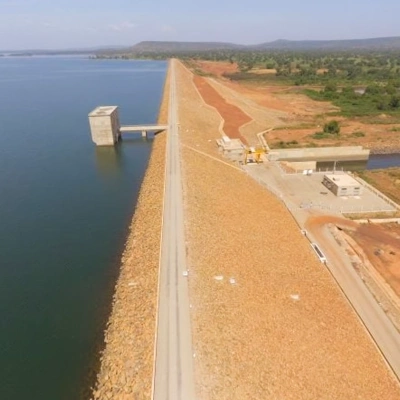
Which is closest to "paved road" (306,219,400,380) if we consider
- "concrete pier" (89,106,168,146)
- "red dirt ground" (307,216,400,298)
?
"red dirt ground" (307,216,400,298)

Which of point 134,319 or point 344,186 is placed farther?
point 344,186

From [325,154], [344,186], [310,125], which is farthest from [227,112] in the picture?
[344,186]

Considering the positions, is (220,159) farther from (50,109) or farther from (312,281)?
(50,109)

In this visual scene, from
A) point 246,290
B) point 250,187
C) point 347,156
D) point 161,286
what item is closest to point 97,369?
point 161,286

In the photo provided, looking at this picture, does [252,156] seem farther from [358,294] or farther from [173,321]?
[173,321]

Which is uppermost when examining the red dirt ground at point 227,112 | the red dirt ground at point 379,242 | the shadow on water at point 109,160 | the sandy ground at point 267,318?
the sandy ground at point 267,318

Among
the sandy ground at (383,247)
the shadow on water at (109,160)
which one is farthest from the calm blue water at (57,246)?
the sandy ground at (383,247)

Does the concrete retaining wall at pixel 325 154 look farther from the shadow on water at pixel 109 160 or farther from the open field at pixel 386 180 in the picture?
the shadow on water at pixel 109 160
